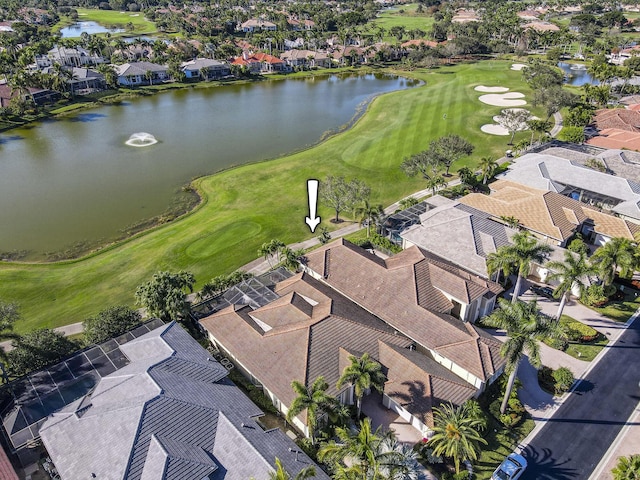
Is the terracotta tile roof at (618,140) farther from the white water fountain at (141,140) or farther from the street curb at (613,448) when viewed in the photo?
the white water fountain at (141,140)

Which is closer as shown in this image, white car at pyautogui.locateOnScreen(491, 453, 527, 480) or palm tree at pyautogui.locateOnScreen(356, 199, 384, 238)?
white car at pyautogui.locateOnScreen(491, 453, 527, 480)

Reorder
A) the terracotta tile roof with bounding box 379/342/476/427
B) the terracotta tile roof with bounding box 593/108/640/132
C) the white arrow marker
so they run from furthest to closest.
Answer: the terracotta tile roof with bounding box 593/108/640/132
the white arrow marker
the terracotta tile roof with bounding box 379/342/476/427

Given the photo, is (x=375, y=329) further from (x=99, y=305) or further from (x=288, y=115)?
(x=288, y=115)

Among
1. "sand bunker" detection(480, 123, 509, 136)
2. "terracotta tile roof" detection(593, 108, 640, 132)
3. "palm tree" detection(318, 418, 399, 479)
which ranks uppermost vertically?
"terracotta tile roof" detection(593, 108, 640, 132)

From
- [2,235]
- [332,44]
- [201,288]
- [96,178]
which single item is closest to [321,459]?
[201,288]

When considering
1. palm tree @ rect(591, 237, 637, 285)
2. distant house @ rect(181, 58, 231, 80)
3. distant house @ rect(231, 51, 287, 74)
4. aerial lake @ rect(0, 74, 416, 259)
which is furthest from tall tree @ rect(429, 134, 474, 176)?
distant house @ rect(231, 51, 287, 74)

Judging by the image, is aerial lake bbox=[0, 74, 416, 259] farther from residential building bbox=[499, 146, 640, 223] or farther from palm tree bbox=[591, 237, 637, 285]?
palm tree bbox=[591, 237, 637, 285]
